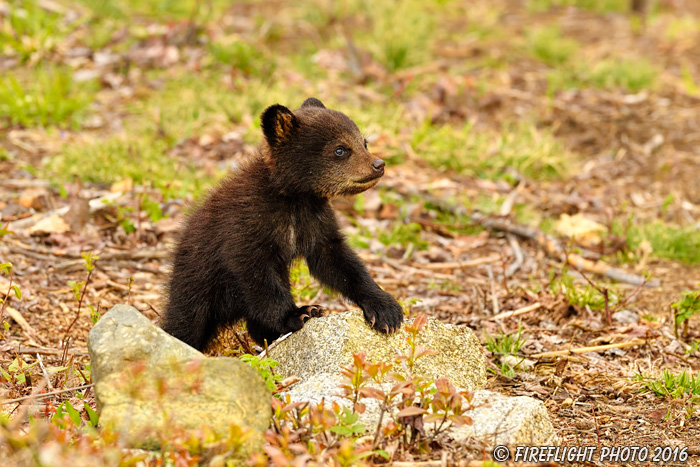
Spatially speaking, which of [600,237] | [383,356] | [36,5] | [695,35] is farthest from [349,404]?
[695,35]

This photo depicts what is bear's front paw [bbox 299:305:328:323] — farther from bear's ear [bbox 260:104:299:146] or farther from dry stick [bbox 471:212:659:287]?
dry stick [bbox 471:212:659:287]

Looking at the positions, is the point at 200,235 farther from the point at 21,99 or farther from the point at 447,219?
the point at 21,99

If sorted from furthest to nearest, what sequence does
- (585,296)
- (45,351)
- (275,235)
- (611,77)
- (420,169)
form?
1. (611,77)
2. (420,169)
3. (585,296)
4. (45,351)
5. (275,235)

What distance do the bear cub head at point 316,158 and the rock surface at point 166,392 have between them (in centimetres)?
147

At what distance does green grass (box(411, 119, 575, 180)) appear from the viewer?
8.08 metres

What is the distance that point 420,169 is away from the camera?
804cm

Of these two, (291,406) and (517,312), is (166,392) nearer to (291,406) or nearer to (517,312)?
(291,406)

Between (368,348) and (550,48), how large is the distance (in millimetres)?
8605

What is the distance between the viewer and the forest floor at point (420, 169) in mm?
4691

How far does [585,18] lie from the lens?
45.0ft

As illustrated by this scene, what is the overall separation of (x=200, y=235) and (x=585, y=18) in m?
11.2

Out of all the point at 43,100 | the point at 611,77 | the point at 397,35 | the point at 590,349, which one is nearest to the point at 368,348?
the point at 590,349

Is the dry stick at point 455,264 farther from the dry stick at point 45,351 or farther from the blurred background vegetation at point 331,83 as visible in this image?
the dry stick at point 45,351
